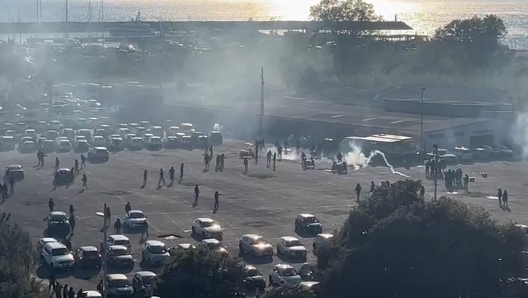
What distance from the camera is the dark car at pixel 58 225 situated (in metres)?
22.7

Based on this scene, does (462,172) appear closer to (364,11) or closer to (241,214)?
(241,214)

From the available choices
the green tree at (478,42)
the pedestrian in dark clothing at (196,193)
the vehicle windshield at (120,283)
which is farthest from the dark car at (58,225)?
the green tree at (478,42)

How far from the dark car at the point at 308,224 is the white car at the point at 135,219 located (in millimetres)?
3294

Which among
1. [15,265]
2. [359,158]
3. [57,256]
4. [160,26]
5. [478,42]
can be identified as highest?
[160,26]

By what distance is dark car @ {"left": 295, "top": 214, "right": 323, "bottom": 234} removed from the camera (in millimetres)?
23312

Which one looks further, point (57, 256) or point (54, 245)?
point (54, 245)

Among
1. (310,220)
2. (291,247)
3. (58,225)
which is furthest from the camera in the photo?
(310,220)

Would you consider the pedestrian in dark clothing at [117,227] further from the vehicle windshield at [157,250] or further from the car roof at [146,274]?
the car roof at [146,274]

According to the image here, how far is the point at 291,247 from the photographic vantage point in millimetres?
20875

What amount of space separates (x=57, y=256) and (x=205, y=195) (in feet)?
27.3

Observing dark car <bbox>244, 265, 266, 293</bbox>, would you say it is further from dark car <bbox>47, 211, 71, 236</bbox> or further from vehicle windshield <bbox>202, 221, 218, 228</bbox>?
dark car <bbox>47, 211, 71, 236</bbox>

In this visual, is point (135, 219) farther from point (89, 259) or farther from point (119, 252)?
point (89, 259)

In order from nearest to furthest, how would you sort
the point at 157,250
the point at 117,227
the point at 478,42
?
the point at 157,250, the point at 117,227, the point at 478,42

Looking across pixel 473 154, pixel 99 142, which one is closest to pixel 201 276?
pixel 473 154
